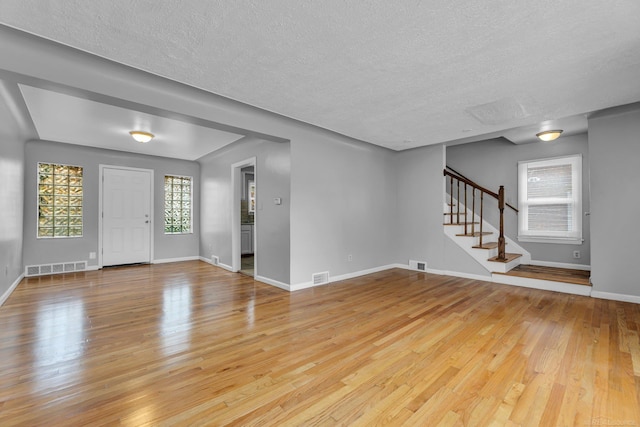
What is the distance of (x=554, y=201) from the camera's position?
5234 millimetres

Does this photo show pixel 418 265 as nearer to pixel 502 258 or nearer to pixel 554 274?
pixel 502 258

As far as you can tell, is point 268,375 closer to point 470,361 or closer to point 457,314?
point 470,361

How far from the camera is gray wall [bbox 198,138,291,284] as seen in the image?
431 centimetres

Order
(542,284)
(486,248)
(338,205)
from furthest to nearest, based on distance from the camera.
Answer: (338,205) < (486,248) < (542,284)

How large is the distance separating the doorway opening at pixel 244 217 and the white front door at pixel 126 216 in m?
2.23

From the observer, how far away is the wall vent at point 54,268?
510 centimetres

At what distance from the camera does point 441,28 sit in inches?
77.8

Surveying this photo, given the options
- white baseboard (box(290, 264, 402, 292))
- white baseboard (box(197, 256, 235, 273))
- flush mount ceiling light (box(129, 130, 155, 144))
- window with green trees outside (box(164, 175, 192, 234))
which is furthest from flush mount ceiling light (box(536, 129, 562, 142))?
window with green trees outside (box(164, 175, 192, 234))

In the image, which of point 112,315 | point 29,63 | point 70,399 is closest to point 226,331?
point 70,399

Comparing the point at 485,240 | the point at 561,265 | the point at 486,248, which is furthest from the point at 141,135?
the point at 561,265

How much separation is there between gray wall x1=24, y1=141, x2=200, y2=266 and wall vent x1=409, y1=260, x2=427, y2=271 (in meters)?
5.22

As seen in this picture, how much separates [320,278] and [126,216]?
4692 millimetres

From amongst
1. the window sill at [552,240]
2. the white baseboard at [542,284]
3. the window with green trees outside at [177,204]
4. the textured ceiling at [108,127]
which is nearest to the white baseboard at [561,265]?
the window sill at [552,240]

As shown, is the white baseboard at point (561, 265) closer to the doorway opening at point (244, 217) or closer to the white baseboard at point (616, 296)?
the white baseboard at point (616, 296)
